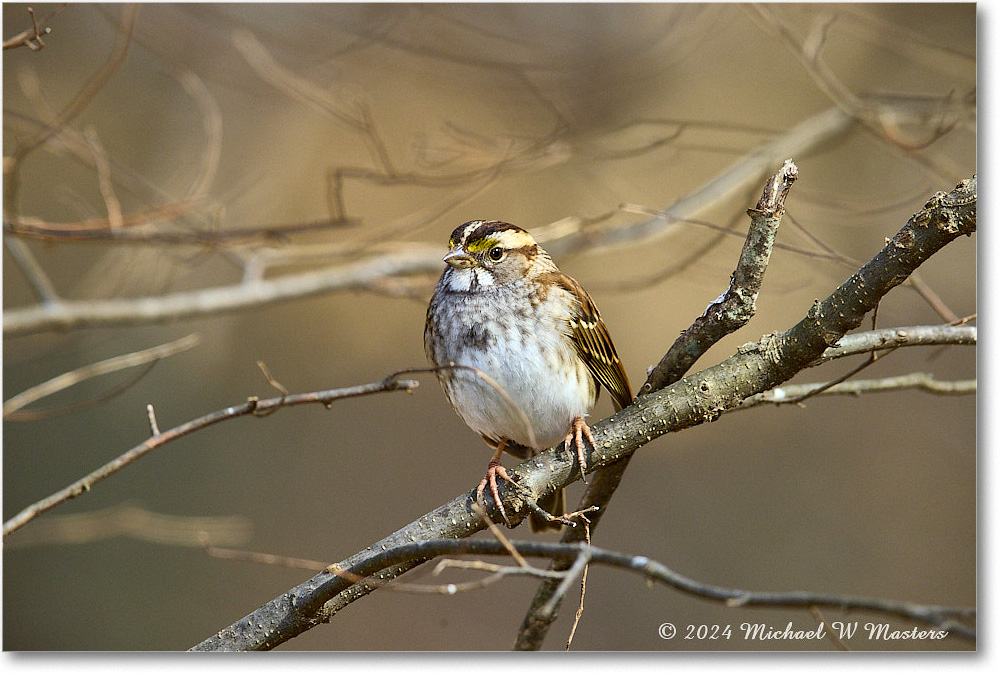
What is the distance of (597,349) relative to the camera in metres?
2.10

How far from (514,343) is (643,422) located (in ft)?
1.42

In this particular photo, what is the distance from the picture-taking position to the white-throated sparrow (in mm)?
1965

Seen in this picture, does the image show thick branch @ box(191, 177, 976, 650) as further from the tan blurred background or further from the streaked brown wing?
the tan blurred background

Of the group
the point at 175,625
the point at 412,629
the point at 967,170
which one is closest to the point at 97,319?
the point at 175,625

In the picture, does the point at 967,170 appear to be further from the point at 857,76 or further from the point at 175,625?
the point at 175,625

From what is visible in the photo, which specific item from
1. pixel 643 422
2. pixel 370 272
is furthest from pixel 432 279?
pixel 643 422

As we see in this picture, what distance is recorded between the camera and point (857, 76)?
3166 mm

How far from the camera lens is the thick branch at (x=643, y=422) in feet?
4.92

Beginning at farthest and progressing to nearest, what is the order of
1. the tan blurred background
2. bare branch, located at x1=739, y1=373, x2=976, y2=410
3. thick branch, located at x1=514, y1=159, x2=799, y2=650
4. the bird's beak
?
the tan blurred background → the bird's beak → bare branch, located at x1=739, y1=373, x2=976, y2=410 → thick branch, located at x1=514, y1=159, x2=799, y2=650

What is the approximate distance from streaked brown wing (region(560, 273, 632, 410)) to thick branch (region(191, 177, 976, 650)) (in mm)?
381

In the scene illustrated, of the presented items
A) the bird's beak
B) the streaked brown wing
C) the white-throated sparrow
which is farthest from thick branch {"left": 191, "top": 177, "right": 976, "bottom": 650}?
the bird's beak

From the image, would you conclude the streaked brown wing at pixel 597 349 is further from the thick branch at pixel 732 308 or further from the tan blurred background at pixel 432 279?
the tan blurred background at pixel 432 279

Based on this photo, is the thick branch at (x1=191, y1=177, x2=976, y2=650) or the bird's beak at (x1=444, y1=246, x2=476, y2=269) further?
the bird's beak at (x1=444, y1=246, x2=476, y2=269)

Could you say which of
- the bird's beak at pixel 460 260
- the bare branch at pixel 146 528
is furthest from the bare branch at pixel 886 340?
the bare branch at pixel 146 528
